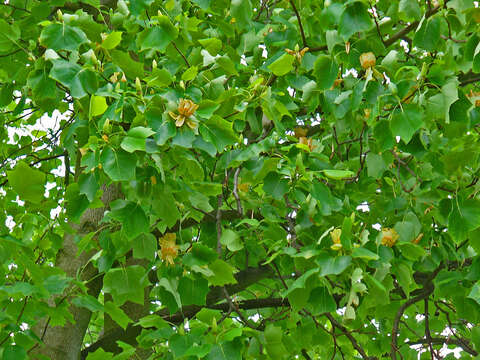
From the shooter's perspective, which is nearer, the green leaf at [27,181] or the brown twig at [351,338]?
the green leaf at [27,181]

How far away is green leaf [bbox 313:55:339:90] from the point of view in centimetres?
286

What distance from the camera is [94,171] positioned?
8.45 ft

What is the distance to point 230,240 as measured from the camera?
312 cm

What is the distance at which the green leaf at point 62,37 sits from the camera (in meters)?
2.72

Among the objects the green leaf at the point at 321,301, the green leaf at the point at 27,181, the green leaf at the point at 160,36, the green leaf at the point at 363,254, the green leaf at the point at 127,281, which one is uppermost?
the green leaf at the point at 160,36

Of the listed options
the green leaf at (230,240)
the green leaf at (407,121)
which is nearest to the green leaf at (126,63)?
the green leaf at (230,240)

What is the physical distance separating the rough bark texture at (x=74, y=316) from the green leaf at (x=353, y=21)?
7.27ft

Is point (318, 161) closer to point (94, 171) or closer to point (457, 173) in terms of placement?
point (457, 173)

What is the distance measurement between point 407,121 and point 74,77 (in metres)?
1.43

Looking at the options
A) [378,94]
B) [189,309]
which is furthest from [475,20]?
[189,309]

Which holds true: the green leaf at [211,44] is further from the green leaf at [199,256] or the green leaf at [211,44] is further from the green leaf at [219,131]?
the green leaf at [199,256]

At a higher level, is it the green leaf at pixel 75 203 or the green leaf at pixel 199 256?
the green leaf at pixel 75 203

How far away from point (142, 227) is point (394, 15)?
194cm

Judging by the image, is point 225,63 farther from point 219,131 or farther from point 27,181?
point 27,181
